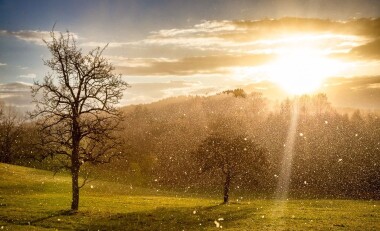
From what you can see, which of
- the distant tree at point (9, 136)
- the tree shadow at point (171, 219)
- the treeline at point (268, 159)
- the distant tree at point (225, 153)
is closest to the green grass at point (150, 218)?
the tree shadow at point (171, 219)

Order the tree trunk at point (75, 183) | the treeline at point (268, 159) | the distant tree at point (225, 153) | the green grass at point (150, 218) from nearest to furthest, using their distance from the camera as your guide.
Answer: the green grass at point (150, 218) → the tree trunk at point (75, 183) → the distant tree at point (225, 153) → the treeline at point (268, 159)

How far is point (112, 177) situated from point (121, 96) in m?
71.1

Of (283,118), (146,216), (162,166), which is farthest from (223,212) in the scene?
(283,118)

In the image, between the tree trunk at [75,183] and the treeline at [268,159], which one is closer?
the tree trunk at [75,183]

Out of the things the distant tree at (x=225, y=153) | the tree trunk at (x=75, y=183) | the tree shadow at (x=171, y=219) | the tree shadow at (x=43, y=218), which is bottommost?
the tree shadow at (x=171, y=219)

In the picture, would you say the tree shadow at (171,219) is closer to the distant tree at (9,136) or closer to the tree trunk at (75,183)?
the tree trunk at (75,183)

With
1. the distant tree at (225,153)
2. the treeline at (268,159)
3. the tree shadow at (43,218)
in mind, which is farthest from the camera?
the treeline at (268,159)

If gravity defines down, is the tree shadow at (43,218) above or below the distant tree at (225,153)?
below

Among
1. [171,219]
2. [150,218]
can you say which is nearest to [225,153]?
[171,219]

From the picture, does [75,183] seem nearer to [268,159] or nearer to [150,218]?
[150,218]

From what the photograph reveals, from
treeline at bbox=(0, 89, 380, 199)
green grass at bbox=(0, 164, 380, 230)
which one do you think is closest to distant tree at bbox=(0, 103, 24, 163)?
treeline at bbox=(0, 89, 380, 199)

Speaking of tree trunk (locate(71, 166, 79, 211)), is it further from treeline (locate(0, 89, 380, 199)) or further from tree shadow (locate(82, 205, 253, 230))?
treeline (locate(0, 89, 380, 199))

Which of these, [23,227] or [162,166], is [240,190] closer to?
[162,166]

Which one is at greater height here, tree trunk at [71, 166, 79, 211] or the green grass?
tree trunk at [71, 166, 79, 211]
